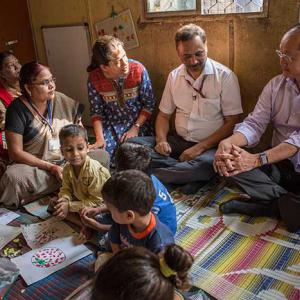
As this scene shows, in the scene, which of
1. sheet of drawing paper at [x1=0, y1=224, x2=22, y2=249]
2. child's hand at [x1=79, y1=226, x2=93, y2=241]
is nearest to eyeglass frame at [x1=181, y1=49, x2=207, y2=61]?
child's hand at [x1=79, y1=226, x2=93, y2=241]

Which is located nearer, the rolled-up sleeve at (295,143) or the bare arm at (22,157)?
the rolled-up sleeve at (295,143)

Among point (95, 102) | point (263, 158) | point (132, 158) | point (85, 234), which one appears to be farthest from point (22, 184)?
point (263, 158)

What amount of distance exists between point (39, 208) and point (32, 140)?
0.45m

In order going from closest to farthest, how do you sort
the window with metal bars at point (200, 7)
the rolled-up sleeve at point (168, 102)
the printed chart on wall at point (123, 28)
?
1. the window with metal bars at point (200, 7)
2. the rolled-up sleeve at point (168, 102)
3. the printed chart on wall at point (123, 28)

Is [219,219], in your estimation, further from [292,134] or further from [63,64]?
[63,64]

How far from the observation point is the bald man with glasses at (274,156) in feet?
5.80

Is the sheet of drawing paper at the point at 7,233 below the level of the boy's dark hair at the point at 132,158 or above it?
below

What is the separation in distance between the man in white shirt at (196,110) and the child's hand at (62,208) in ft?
2.16

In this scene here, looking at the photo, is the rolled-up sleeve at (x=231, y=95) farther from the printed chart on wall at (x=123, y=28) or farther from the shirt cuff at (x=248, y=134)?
the printed chart on wall at (x=123, y=28)

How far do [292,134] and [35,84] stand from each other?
1.54 metres

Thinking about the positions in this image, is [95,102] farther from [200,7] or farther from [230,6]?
[230,6]

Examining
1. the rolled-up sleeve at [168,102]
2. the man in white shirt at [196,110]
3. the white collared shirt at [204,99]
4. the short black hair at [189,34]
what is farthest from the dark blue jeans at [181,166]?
the short black hair at [189,34]

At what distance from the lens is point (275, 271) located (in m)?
1.54

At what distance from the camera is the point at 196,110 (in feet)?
7.63
